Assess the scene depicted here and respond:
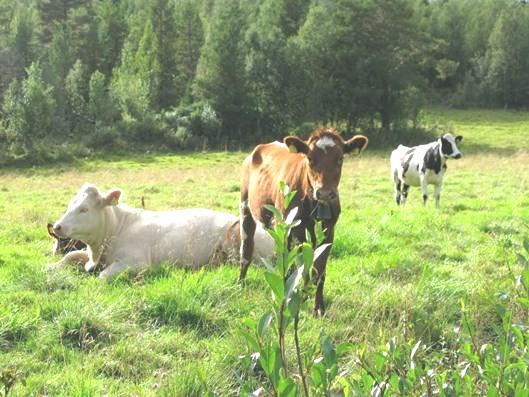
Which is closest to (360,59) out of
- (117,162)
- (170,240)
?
(117,162)

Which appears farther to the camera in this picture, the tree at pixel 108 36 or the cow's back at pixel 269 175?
the tree at pixel 108 36

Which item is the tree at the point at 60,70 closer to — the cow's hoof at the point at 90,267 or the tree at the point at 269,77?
the tree at the point at 269,77

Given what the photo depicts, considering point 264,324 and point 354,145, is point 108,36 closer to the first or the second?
point 354,145

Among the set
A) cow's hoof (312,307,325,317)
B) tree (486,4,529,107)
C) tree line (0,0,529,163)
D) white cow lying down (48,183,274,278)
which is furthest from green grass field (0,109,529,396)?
tree (486,4,529,107)

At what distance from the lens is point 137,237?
7.78 m

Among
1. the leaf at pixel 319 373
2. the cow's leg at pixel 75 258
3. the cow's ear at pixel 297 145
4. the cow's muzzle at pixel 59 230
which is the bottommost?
the cow's leg at pixel 75 258

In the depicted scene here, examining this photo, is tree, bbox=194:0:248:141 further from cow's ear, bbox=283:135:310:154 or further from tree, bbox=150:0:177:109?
cow's ear, bbox=283:135:310:154

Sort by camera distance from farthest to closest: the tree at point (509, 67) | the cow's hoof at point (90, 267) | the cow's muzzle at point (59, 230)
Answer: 1. the tree at point (509, 67)
2. the cow's hoof at point (90, 267)
3. the cow's muzzle at point (59, 230)

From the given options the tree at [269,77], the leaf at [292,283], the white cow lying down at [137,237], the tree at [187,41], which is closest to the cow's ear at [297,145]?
the white cow lying down at [137,237]

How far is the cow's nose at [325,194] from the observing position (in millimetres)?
5375

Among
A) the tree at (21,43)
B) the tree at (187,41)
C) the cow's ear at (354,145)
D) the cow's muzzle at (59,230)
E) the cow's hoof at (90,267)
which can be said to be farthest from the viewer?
the tree at (187,41)

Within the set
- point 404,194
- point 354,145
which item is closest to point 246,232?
point 354,145

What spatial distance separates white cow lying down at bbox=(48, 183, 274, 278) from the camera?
747 cm

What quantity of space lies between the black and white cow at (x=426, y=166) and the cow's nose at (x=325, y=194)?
31.6 ft
